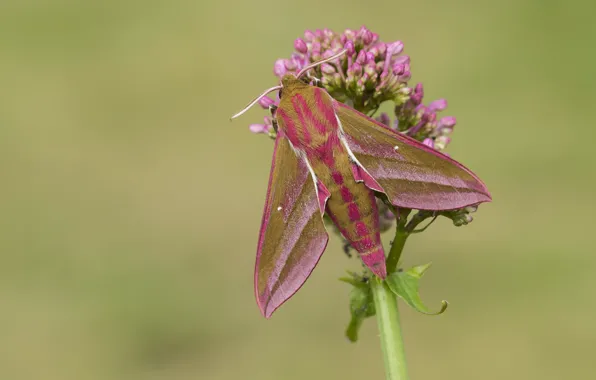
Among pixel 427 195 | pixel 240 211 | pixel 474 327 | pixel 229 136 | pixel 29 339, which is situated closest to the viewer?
pixel 427 195

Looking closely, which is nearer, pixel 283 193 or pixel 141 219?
pixel 283 193

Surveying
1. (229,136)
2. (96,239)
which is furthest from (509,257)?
(96,239)

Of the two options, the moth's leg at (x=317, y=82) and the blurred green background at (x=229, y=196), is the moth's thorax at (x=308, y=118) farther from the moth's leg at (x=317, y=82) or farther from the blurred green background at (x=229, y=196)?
the blurred green background at (x=229, y=196)

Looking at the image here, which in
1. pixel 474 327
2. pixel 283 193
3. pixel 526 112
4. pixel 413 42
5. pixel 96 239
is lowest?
pixel 474 327

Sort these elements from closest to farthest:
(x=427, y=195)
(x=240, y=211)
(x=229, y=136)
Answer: (x=427, y=195), (x=240, y=211), (x=229, y=136)

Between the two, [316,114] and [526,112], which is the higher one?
[526,112]

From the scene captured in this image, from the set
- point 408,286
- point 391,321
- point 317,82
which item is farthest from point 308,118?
point 391,321

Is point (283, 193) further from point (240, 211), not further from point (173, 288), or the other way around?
point (240, 211)

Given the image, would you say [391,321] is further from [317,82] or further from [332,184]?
[317,82]
